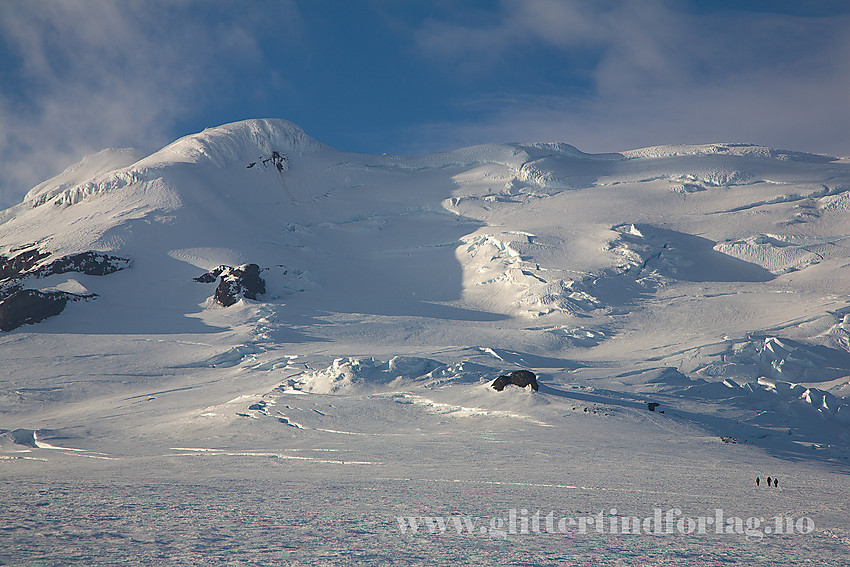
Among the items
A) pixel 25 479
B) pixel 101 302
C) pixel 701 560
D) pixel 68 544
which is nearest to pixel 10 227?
pixel 101 302

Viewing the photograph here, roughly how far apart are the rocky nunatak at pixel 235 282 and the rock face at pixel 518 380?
24.2 m

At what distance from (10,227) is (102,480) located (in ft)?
177

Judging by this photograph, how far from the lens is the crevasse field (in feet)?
23.2

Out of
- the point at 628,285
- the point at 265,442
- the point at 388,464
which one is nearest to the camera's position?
the point at 388,464

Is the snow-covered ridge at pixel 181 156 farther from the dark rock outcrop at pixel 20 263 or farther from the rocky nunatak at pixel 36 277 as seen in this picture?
the rocky nunatak at pixel 36 277

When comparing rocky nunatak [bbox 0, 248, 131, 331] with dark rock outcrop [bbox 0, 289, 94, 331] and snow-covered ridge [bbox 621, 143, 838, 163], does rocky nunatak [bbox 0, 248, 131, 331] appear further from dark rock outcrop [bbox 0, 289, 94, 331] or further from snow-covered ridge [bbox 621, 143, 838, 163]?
snow-covered ridge [bbox 621, 143, 838, 163]

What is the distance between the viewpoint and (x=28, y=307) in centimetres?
3359

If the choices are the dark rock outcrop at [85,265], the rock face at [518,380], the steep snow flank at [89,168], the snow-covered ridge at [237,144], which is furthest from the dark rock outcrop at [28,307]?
→ the steep snow flank at [89,168]

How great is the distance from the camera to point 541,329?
34.2 meters

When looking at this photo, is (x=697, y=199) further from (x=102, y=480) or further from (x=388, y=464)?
(x=102, y=480)


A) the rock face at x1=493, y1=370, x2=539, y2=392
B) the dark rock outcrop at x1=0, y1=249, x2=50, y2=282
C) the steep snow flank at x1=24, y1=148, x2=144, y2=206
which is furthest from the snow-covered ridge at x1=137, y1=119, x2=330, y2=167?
the rock face at x1=493, y1=370, x2=539, y2=392

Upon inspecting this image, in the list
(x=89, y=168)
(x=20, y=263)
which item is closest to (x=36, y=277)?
(x=20, y=263)

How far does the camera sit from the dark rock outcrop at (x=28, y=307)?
3284 centimetres

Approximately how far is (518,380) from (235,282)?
85.3 ft
